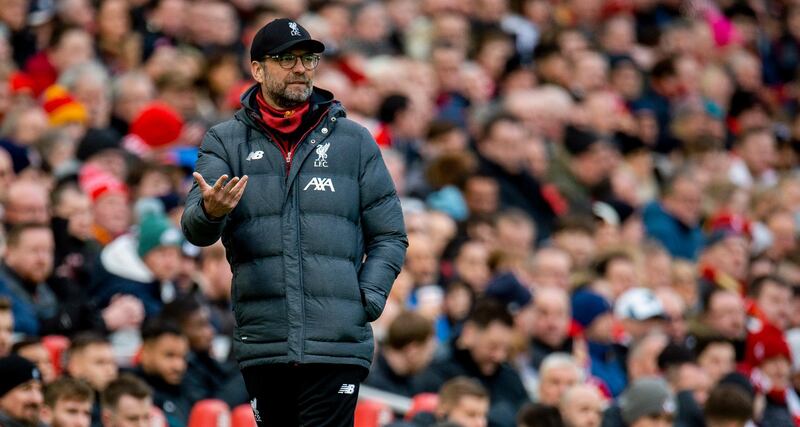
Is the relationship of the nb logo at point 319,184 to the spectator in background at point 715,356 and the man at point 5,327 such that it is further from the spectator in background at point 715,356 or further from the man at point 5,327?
the spectator in background at point 715,356

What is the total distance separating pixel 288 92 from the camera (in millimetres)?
6480

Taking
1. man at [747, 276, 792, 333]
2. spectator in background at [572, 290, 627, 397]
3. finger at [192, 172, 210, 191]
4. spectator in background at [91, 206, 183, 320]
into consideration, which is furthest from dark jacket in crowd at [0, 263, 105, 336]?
man at [747, 276, 792, 333]

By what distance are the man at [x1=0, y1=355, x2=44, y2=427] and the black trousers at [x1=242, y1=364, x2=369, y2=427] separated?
104 inches

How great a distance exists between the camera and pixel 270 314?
6.38m

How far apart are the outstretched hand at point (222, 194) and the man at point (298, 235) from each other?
0.06 metres

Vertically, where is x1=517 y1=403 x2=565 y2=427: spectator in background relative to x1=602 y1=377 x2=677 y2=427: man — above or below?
above

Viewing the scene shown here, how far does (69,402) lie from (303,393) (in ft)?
9.16

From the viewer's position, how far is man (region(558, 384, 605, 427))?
10.4 meters

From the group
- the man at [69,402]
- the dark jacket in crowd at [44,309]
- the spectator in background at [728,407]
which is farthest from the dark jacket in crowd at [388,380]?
the man at [69,402]

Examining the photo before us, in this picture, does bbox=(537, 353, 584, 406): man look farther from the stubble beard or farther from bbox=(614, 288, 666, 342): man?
the stubble beard

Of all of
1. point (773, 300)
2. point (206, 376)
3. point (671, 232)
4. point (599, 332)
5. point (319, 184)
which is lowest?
point (671, 232)

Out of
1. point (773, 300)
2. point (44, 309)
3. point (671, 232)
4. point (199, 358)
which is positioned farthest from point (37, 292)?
point (671, 232)

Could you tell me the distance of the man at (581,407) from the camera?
1040cm

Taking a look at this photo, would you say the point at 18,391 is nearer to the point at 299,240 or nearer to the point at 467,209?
Answer: the point at 299,240
